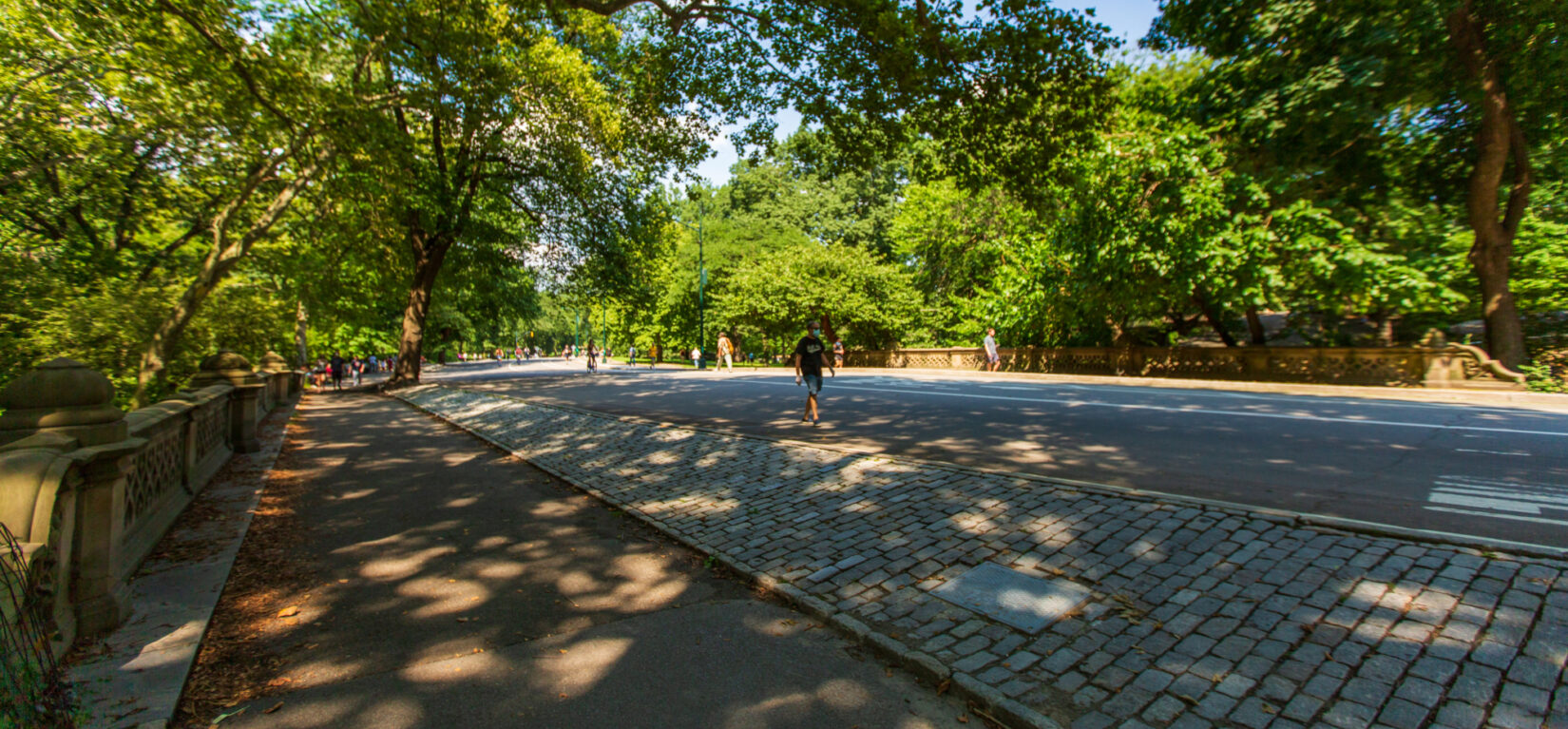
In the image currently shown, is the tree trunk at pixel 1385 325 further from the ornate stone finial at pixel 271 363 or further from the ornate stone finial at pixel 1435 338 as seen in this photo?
the ornate stone finial at pixel 271 363

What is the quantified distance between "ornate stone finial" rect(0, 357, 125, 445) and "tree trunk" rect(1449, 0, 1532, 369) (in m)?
22.4

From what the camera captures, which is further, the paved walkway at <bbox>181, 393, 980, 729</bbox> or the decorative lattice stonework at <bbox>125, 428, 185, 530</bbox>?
the decorative lattice stonework at <bbox>125, 428, 185, 530</bbox>

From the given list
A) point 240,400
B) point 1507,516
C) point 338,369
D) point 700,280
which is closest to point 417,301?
point 338,369

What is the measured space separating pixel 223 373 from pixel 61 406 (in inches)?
309

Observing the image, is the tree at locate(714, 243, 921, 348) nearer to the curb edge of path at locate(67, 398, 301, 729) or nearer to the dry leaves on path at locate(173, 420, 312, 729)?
the curb edge of path at locate(67, 398, 301, 729)

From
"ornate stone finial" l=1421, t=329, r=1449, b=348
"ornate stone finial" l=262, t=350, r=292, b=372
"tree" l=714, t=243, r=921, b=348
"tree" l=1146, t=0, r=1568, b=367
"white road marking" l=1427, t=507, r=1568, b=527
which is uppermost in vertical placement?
"tree" l=1146, t=0, r=1568, b=367

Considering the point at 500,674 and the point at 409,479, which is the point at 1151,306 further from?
the point at 500,674

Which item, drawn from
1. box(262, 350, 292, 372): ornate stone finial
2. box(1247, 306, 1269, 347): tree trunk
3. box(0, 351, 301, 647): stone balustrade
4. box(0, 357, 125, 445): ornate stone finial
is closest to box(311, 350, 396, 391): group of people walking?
box(262, 350, 292, 372): ornate stone finial

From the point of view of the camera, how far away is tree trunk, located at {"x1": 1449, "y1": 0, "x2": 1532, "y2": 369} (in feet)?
48.6

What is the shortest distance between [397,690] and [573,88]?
704 inches

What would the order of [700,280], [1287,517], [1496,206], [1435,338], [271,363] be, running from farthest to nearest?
[700,280]
[1435,338]
[271,363]
[1496,206]
[1287,517]

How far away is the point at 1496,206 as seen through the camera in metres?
15.4

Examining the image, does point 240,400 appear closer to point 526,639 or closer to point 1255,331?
point 526,639

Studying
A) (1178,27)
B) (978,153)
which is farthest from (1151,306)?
(978,153)
